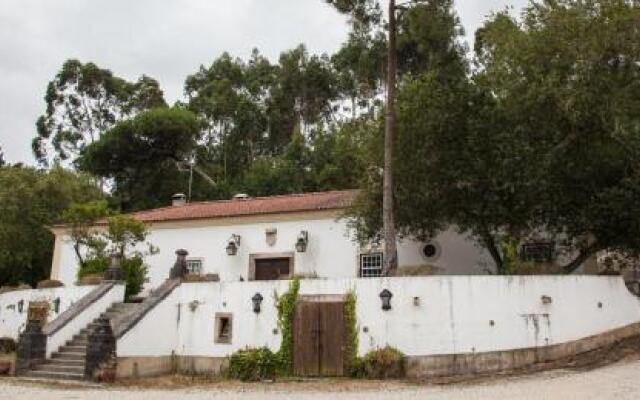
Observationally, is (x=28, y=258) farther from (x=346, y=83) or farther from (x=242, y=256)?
(x=346, y=83)

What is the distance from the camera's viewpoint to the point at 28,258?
30.4m

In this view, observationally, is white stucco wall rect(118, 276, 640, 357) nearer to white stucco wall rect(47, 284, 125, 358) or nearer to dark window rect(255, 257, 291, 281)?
white stucco wall rect(47, 284, 125, 358)

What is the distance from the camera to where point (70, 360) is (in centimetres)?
1688

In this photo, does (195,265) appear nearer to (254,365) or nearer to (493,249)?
(254,365)

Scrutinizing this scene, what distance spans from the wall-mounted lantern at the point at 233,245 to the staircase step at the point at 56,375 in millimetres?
8179

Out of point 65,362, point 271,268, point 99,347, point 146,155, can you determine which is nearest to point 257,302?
point 99,347

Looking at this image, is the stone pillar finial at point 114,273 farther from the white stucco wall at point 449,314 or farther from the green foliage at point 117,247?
the white stucco wall at point 449,314

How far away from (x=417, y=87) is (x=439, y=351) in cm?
801

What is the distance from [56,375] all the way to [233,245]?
8.39 metres

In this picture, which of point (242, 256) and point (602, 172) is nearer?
point (602, 172)

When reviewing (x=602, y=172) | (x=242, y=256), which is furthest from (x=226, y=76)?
(x=602, y=172)

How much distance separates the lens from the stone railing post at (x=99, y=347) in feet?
51.1

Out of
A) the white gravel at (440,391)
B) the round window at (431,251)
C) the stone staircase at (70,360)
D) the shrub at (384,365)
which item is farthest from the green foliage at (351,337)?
the round window at (431,251)

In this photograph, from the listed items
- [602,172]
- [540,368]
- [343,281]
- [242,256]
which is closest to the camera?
[540,368]
